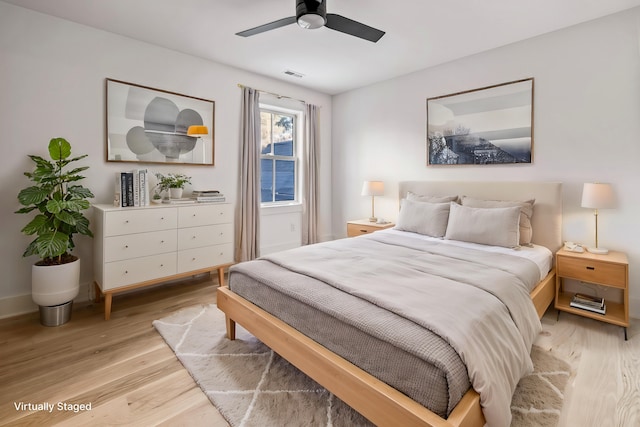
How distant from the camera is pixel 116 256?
2.60 meters

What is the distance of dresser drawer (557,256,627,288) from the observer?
2320 mm

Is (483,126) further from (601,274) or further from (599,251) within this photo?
(601,274)

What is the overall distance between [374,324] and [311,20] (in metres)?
1.96

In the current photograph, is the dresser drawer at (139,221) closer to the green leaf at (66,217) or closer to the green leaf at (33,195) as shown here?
the green leaf at (66,217)

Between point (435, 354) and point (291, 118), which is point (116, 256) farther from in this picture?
point (291, 118)

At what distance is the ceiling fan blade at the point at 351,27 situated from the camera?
213 centimetres

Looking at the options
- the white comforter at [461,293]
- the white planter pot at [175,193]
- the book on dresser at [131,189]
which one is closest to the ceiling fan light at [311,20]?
the white comforter at [461,293]

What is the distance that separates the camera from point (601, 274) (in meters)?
2.40

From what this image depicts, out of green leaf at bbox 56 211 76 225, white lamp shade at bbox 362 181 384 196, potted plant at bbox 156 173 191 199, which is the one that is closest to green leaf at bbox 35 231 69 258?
green leaf at bbox 56 211 76 225

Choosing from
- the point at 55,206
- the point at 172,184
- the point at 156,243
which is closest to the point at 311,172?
the point at 172,184

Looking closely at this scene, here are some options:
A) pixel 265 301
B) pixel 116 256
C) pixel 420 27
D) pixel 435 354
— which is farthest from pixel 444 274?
pixel 116 256

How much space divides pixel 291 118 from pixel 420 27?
2.37 metres

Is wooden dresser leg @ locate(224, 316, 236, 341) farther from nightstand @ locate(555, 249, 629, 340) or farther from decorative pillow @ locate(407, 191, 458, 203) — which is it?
nightstand @ locate(555, 249, 629, 340)

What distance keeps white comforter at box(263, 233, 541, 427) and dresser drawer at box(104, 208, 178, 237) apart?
49.5 inches
